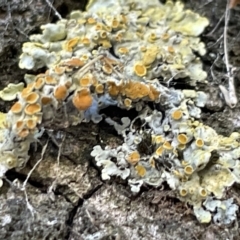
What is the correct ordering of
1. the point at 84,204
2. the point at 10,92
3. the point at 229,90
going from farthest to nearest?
the point at 229,90 → the point at 10,92 → the point at 84,204

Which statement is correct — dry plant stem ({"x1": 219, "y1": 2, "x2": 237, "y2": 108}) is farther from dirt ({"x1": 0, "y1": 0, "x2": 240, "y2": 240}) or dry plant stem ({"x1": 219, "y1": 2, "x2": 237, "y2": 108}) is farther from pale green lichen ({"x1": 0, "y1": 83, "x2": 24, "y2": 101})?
pale green lichen ({"x1": 0, "y1": 83, "x2": 24, "y2": 101})

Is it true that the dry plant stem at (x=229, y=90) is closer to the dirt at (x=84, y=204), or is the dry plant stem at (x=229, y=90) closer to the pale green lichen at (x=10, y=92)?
the dirt at (x=84, y=204)

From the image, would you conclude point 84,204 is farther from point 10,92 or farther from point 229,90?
point 229,90

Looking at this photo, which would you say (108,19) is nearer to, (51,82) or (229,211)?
(51,82)

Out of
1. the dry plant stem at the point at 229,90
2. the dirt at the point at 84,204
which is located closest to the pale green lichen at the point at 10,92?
the dirt at the point at 84,204

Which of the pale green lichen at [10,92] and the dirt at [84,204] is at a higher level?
the pale green lichen at [10,92]

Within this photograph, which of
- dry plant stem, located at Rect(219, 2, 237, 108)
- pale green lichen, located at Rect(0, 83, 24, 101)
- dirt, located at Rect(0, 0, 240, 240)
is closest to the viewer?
dirt, located at Rect(0, 0, 240, 240)

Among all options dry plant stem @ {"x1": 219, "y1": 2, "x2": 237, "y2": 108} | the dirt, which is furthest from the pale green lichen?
dry plant stem @ {"x1": 219, "y1": 2, "x2": 237, "y2": 108}

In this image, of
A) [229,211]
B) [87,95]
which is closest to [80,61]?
[87,95]

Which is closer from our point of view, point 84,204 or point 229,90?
point 84,204

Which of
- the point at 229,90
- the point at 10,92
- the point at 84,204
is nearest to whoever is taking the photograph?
the point at 84,204

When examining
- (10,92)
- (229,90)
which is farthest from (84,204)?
(229,90)
